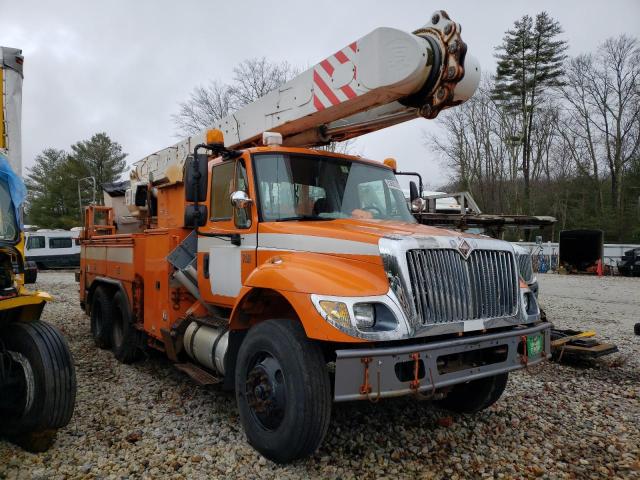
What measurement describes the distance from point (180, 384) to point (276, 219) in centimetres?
262

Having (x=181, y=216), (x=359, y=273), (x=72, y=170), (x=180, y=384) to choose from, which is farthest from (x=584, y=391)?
(x=72, y=170)

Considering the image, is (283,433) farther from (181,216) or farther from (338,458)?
(181,216)

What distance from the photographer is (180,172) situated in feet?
19.4

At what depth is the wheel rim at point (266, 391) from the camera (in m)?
3.40

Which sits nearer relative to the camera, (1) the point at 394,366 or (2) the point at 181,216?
(1) the point at 394,366

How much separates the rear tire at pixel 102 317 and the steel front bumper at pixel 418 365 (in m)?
5.07

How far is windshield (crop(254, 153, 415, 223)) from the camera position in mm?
4254

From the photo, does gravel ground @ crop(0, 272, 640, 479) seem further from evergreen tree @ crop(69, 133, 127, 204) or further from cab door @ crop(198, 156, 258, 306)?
evergreen tree @ crop(69, 133, 127, 204)

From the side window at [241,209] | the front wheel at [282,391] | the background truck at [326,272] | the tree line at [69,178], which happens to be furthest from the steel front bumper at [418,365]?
the tree line at [69,178]

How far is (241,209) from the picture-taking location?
4.36 meters

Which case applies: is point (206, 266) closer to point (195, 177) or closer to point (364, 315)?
point (195, 177)

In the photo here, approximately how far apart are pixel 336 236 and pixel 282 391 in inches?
47.7

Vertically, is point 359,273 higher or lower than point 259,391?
higher

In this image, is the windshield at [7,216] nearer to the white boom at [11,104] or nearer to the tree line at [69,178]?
the white boom at [11,104]
